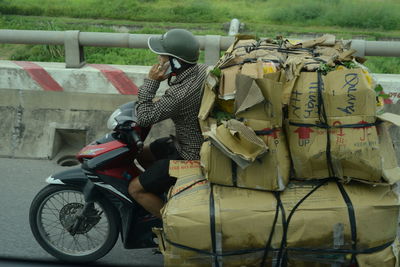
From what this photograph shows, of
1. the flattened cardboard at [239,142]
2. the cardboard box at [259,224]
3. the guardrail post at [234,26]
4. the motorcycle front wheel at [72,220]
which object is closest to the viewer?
the flattened cardboard at [239,142]

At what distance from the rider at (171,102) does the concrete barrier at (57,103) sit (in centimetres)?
218

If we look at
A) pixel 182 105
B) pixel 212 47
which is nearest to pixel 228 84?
pixel 182 105

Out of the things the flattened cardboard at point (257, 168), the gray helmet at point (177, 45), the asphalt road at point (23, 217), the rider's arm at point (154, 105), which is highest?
the gray helmet at point (177, 45)

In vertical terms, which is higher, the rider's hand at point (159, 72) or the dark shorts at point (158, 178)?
the rider's hand at point (159, 72)

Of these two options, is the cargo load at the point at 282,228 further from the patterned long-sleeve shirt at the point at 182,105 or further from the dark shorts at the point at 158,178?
the patterned long-sleeve shirt at the point at 182,105

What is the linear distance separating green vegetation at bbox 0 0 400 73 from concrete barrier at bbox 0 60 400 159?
604 centimetres

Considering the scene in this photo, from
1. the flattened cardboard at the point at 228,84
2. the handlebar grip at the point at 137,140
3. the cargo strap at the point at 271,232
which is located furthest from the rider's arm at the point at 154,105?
the cargo strap at the point at 271,232

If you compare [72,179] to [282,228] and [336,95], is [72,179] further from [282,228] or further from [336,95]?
[336,95]

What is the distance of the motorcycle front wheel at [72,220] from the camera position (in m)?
4.18

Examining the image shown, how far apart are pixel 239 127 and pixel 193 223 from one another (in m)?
0.60

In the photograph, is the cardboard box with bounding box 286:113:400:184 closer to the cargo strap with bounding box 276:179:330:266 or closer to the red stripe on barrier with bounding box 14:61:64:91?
the cargo strap with bounding box 276:179:330:266

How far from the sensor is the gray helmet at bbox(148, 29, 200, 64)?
12.5ft

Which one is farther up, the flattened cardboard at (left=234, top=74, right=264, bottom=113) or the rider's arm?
the flattened cardboard at (left=234, top=74, right=264, bottom=113)

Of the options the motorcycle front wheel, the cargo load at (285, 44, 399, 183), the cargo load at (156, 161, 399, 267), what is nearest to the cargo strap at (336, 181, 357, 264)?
the cargo load at (156, 161, 399, 267)
